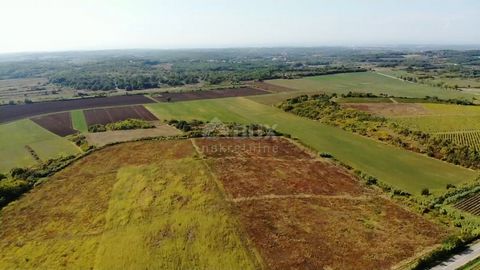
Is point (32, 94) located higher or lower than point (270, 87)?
lower

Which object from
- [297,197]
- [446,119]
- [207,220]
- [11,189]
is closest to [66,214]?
[11,189]

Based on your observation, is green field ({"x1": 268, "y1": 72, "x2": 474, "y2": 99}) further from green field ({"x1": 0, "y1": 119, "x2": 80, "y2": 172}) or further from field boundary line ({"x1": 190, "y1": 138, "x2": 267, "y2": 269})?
green field ({"x1": 0, "y1": 119, "x2": 80, "y2": 172})

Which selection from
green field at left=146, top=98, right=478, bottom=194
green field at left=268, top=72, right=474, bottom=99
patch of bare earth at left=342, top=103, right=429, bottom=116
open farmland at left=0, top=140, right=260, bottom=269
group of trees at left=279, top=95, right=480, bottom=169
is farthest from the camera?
green field at left=268, top=72, right=474, bottom=99

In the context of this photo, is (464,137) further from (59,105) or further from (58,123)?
(59,105)

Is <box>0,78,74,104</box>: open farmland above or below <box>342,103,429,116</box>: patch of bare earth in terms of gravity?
below

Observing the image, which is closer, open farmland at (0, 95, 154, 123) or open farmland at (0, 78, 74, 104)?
open farmland at (0, 95, 154, 123)

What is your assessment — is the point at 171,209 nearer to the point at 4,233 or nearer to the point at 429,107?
the point at 4,233

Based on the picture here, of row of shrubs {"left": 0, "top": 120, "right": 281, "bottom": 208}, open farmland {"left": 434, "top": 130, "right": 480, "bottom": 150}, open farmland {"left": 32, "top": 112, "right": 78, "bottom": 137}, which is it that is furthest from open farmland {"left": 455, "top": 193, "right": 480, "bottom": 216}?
open farmland {"left": 32, "top": 112, "right": 78, "bottom": 137}

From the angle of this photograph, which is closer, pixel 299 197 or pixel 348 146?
pixel 299 197
